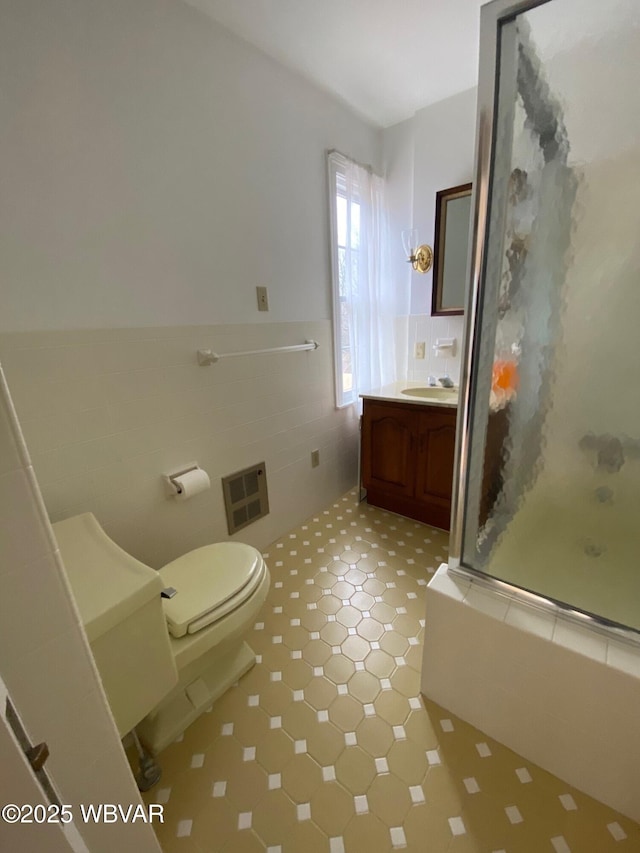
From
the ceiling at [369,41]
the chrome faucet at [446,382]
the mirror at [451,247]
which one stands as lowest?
the chrome faucet at [446,382]

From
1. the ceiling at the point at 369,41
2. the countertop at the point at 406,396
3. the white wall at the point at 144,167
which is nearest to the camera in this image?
the white wall at the point at 144,167

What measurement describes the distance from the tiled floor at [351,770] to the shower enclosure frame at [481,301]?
49cm

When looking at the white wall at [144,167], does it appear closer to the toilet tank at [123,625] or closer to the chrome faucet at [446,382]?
the toilet tank at [123,625]

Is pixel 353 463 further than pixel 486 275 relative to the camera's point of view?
Yes

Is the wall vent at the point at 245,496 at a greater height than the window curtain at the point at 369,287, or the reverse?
the window curtain at the point at 369,287

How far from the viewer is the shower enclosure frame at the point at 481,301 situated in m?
0.79

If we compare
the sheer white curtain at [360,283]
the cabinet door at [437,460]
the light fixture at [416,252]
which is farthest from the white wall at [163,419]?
the light fixture at [416,252]

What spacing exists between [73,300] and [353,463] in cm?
187

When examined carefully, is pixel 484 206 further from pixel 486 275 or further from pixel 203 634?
pixel 203 634

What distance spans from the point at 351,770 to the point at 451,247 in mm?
2376

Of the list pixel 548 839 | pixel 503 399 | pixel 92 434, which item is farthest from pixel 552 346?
pixel 92 434

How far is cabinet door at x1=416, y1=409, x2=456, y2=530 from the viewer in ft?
6.12

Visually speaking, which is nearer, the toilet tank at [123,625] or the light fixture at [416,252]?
the toilet tank at [123,625]

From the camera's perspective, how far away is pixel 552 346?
3.31 feet
